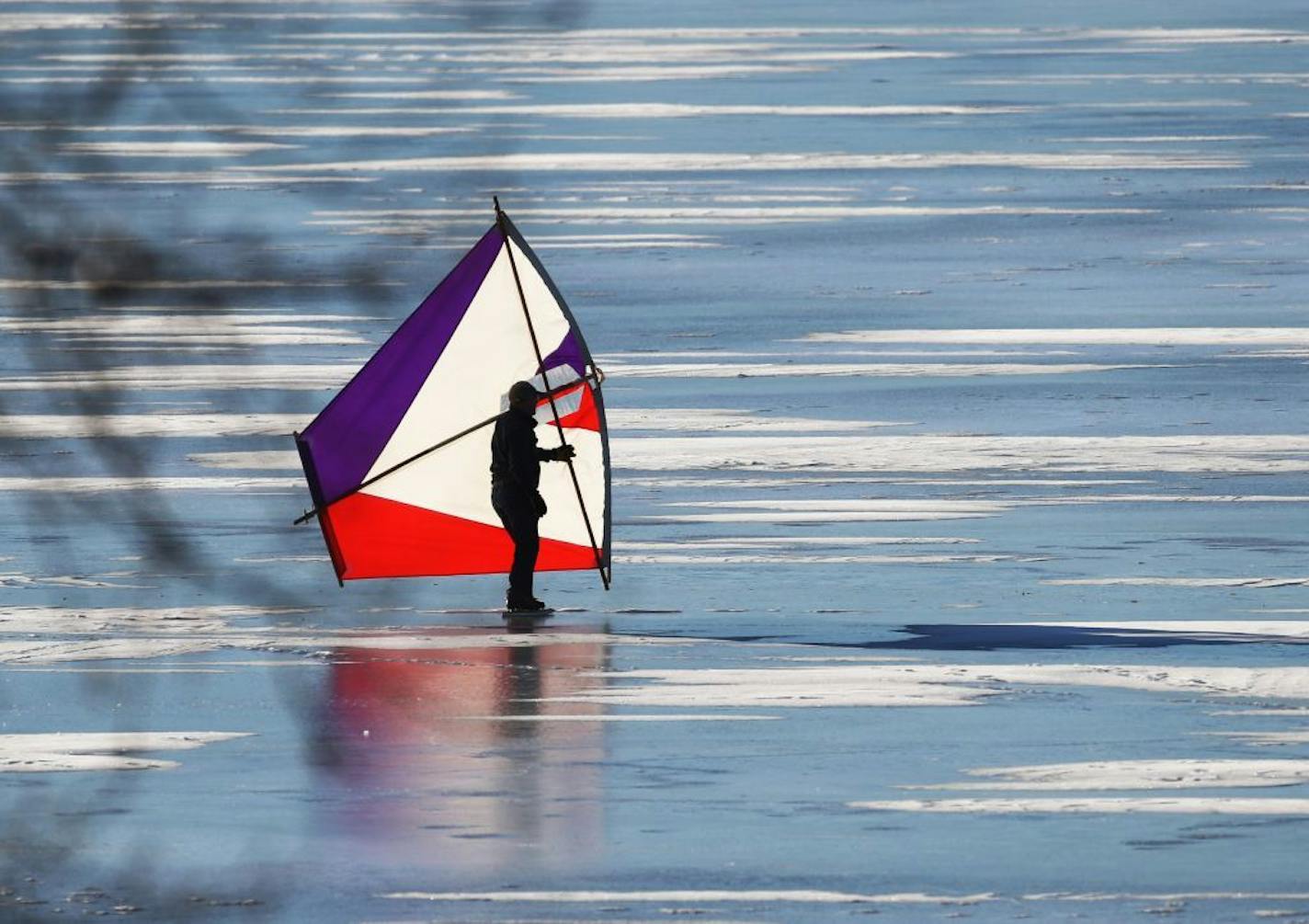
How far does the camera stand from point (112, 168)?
4094 millimetres

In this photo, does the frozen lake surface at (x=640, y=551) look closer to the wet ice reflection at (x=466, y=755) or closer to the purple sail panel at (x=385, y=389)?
the wet ice reflection at (x=466, y=755)

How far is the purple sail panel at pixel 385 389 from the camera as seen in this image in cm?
1313

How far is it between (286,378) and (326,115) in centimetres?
1444

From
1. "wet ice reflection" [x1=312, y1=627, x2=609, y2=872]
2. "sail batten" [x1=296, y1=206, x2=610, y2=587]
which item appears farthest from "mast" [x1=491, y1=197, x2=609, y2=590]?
"wet ice reflection" [x1=312, y1=627, x2=609, y2=872]

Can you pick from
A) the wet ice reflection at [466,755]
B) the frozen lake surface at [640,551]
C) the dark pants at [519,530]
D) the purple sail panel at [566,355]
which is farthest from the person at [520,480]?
the wet ice reflection at [466,755]

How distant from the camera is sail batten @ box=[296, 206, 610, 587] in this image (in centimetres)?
1308

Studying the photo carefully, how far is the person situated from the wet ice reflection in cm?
46

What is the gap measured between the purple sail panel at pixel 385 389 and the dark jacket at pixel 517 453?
1.81 feet

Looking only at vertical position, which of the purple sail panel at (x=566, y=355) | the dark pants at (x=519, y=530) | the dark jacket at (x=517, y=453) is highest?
the purple sail panel at (x=566, y=355)

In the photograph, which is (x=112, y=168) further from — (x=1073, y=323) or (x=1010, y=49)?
(x=1010, y=49)

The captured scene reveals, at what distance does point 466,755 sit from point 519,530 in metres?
2.82

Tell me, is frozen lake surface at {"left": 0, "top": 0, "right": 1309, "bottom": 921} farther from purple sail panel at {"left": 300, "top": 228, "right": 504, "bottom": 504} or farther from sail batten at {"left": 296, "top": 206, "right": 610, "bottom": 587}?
purple sail panel at {"left": 300, "top": 228, "right": 504, "bottom": 504}

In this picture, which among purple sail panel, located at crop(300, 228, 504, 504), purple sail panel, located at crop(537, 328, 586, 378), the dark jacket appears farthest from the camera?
purple sail panel, located at crop(537, 328, 586, 378)

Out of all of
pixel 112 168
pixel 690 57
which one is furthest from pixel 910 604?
pixel 690 57
